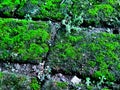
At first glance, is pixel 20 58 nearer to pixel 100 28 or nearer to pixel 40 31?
pixel 40 31

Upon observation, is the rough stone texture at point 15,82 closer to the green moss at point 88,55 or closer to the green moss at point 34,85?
the green moss at point 34,85

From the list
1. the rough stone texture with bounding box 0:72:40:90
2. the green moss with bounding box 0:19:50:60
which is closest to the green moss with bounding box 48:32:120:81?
the green moss with bounding box 0:19:50:60

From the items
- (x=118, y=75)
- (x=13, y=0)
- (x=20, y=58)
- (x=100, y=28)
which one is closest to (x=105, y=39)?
(x=100, y=28)

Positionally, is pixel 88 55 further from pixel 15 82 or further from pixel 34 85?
pixel 15 82

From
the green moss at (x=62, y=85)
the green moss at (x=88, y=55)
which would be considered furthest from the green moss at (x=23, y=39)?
the green moss at (x=62, y=85)

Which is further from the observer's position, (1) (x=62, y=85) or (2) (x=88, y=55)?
(2) (x=88, y=55)

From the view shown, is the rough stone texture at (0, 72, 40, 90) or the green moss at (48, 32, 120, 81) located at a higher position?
the green moss at (48, 32, 120, 81)

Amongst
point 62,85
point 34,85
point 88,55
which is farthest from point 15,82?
point 88,55

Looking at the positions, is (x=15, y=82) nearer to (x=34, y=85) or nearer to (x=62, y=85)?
(x=34, y=85)

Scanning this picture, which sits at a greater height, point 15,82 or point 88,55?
point 88,55

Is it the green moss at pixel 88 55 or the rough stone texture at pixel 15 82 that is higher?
the green moss at pixel 88 55

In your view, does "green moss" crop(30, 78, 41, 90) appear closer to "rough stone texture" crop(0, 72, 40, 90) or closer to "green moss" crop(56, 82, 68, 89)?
"rough stone texture" crop(0, 72, 40, 90)

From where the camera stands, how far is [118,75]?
2326 mm

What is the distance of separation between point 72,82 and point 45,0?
88cm
